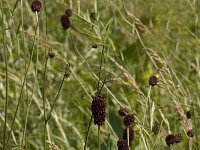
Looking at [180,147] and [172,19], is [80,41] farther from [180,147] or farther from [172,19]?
[180,147]

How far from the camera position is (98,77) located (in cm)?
152

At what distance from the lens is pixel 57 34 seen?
2.75 meters

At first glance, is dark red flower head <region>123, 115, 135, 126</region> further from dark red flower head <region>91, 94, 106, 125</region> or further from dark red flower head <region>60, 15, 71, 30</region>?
dark red flower head <region>60, 15, 71, 30</region>

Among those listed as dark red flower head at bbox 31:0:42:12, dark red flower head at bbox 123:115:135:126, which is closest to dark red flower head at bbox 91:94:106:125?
dark red flower head at bbox 123:115:135:126

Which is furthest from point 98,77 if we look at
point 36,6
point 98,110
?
point 98,110

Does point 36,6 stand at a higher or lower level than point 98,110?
higher

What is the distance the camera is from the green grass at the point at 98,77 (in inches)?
56.4

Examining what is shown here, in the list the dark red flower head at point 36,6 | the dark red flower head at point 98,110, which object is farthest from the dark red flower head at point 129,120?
the dark red flower head at point 36,6

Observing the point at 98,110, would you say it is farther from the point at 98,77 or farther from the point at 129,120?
the point at 98,77

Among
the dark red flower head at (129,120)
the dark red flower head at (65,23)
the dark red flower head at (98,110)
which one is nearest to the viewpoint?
the dark red flower head at (98,110)

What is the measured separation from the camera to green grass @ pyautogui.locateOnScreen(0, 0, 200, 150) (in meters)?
1.43

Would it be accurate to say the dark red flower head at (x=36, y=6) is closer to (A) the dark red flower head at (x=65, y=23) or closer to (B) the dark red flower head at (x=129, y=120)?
(A) the dark red flower head at (x=65, y=23)

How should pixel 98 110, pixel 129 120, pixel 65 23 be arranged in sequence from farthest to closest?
pixel 65 23
pixel 129 120
pixel 98 110

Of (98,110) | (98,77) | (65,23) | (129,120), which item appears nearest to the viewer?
(98,110)
